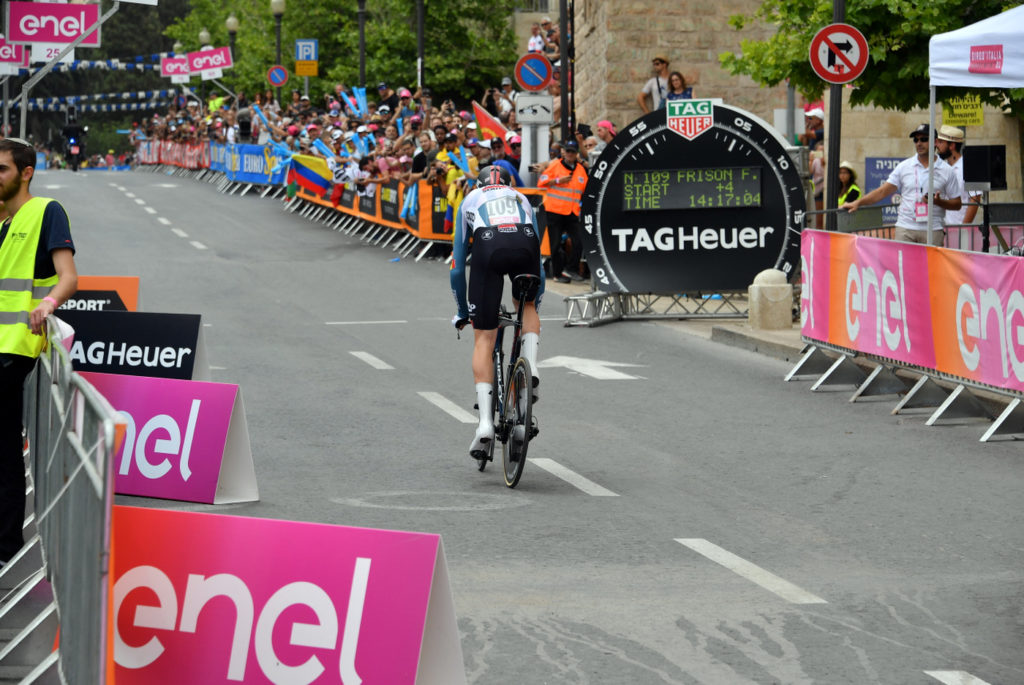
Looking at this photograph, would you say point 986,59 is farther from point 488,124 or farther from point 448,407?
point 488,124

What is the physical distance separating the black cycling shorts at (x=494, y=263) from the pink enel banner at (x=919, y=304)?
3519mm

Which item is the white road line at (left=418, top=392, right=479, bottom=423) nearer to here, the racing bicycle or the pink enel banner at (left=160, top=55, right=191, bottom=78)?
the racing bicycle

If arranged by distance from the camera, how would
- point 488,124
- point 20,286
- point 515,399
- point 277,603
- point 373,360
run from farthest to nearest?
point 488,124
point 373,360
point 515,399
point 20,286
point 277,603

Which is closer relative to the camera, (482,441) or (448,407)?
(482,441)

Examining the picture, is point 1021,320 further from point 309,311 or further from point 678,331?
point 309,311

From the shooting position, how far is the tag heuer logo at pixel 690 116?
63.1ft

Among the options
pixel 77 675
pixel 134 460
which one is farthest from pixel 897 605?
pixel 134 460

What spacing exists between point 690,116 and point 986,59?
21.1ft

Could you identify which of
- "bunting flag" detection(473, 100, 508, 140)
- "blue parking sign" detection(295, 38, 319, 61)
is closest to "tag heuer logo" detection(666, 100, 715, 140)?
"bunting flag" detection(473, 100, 508, 140)

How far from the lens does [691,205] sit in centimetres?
1961

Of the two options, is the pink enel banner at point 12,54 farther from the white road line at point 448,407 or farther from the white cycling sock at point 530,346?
the white cycling sock at point 530,346

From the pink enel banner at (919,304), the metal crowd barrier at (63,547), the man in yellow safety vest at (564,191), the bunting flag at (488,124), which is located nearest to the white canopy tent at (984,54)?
the pink enel banner at (919,304)

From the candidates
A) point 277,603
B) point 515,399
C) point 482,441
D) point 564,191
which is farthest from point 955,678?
point 564,191

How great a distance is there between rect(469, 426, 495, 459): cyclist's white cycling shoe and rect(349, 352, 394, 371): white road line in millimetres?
5349
